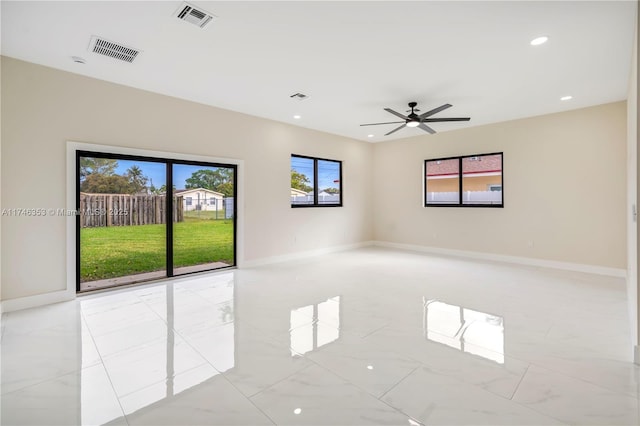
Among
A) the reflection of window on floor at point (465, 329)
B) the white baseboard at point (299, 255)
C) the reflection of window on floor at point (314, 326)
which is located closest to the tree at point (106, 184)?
the white baseboard at point (299, 255)

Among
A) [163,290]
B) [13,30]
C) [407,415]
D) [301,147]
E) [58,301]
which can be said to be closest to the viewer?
[407,415]

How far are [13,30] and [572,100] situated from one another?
7607 millimetres

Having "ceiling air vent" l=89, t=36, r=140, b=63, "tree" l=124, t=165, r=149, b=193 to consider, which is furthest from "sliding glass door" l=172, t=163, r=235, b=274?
"ceiling air vent" l=89, t=36, r=140, b=63

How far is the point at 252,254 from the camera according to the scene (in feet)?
19.7

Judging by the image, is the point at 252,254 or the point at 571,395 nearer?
the point at 571,395

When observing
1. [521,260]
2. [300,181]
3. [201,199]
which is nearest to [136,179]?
[201,199]

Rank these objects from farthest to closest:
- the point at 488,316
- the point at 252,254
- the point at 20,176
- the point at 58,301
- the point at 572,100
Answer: the point at 252,254, the point at 572,100, the point at 58,301, the point at 20,176, the point at 488,316

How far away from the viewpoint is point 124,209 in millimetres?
4535

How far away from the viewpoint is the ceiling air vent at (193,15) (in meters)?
2.72

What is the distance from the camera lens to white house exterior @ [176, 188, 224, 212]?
518 centimetres

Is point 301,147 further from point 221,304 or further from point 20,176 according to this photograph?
point 20,176

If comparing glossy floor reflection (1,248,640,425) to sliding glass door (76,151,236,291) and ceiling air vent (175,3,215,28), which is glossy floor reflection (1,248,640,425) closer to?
sliding glass door (76,151,236,291)

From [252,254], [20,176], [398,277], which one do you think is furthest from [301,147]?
[20,176]

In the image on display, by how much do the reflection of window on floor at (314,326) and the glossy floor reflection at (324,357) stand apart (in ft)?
0.07
